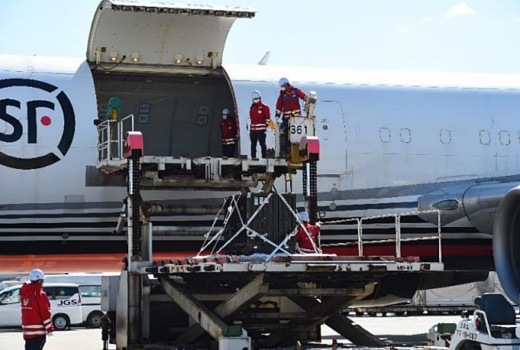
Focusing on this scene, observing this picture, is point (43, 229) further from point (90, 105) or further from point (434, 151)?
point (434, 151)

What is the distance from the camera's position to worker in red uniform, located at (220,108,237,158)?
22000 mm

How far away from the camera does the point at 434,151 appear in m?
23.8

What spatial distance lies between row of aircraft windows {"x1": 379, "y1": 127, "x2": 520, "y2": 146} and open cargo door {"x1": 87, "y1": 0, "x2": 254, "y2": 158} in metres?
3.45

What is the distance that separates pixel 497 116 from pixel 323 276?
1043 cm

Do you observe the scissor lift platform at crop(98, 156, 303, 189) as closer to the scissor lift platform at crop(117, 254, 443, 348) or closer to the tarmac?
the scissor lift platform at crop(117, 254, 443, 348)

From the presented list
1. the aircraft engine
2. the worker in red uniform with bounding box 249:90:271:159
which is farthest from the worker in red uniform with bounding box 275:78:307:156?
the aircraft engine

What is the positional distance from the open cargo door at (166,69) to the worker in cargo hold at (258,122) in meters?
1.86

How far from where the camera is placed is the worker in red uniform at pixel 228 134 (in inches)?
866

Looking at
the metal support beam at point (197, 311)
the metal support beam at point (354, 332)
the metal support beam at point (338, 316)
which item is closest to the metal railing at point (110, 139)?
the metal support beam at point (197, 311)

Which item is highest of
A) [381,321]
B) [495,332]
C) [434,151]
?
[434,151]

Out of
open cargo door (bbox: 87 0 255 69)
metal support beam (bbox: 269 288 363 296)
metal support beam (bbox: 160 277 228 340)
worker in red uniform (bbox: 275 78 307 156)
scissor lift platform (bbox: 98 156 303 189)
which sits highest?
open cargo door (bbox: 87 0 255 69)

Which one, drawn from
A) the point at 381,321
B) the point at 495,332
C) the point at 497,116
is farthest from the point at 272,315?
the point at 381,321

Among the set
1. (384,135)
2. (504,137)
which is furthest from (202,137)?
(504,137)

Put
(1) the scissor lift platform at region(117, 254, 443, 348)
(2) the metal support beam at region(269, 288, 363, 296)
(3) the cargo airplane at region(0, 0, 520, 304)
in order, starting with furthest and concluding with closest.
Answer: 1. (3) the cargo airplane at region(0, 0, 520, 304)
2. (2) the metal support beam at region(269, 288, 363, 296)
3. (1) the scissor lift platform at region(117, 254, 443, 348)
